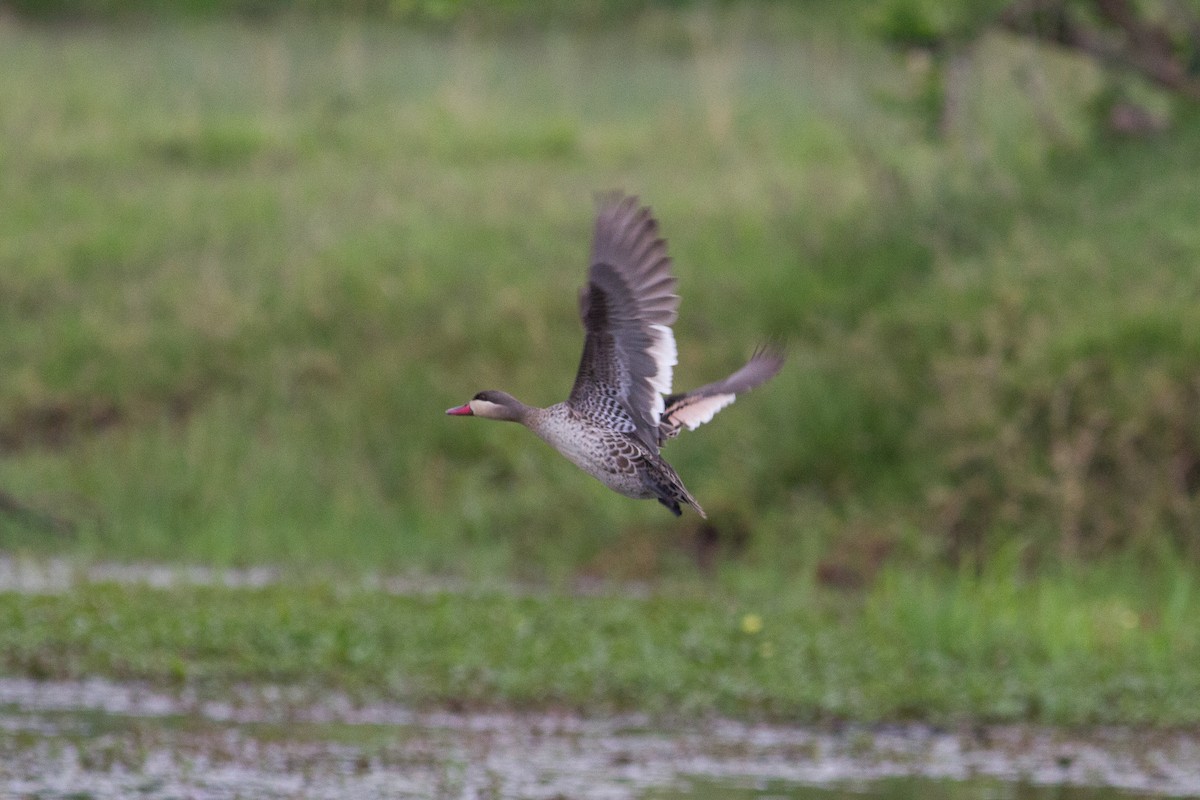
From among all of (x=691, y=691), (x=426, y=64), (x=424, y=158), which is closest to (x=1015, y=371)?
(x=691, y=691)

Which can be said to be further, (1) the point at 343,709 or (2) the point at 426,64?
(2) the point at 426,64

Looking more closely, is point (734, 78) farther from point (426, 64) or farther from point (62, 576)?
point (62, 576)

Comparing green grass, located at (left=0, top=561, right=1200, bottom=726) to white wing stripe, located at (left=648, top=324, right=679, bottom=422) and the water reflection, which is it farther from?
white wing stripe, located at (left=648, top=324, right=679, bottom=422)

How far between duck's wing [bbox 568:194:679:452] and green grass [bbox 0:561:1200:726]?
439cm

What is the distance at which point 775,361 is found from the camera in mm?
7289

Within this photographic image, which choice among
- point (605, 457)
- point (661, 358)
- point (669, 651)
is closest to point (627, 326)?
point (661, 358)

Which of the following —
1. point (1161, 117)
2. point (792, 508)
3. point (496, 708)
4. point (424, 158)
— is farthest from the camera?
point (424, 158)

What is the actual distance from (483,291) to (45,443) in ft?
11.7

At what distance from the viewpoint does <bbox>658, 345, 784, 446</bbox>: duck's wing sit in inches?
283

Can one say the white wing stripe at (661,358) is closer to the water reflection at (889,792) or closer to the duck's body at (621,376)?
the duck's body at (621,376)

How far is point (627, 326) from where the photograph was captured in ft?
21.5

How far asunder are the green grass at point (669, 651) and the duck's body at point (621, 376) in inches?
173

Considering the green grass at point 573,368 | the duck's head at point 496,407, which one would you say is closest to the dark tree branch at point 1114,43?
the green grass at point 573,368

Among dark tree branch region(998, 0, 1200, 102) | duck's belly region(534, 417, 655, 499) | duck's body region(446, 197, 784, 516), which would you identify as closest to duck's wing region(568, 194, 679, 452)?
duck's body region(446, 197, 784, 516)
